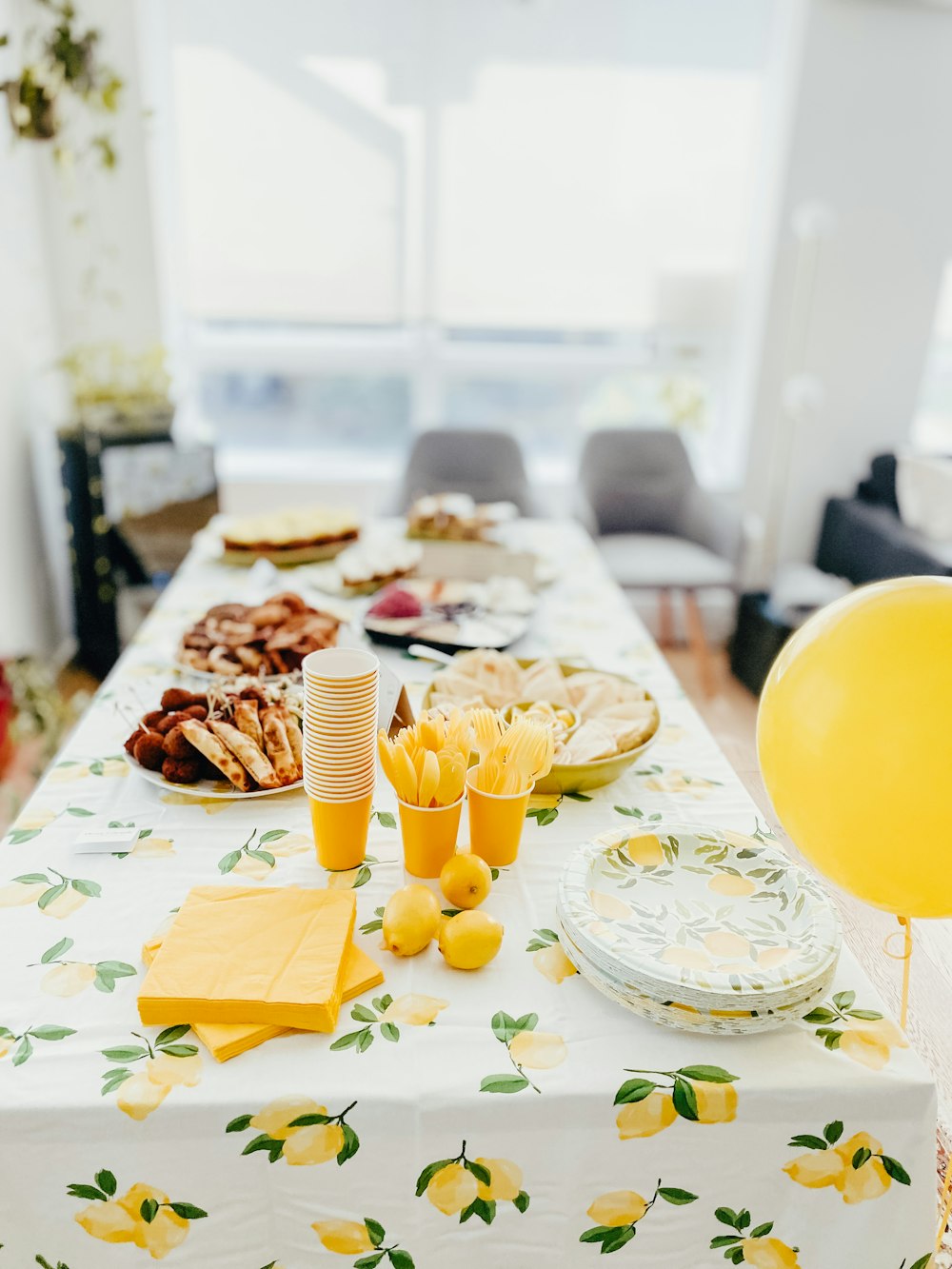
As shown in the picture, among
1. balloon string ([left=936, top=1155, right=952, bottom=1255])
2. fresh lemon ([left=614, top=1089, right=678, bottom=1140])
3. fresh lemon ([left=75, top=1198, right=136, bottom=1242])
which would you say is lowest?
balloon string ([left=936, top=1155, right=952, bottom=1255])

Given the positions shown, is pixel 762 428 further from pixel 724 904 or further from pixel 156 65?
pixel 724 904

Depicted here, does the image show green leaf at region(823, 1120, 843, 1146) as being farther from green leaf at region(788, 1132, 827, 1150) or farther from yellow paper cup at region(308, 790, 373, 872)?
yellow paper cup at region(308, 790, 373, 872)

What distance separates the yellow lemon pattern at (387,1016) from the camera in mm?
819

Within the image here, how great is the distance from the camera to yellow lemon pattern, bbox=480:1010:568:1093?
2.56 ft

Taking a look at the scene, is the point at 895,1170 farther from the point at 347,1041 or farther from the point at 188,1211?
the point at 188,1211

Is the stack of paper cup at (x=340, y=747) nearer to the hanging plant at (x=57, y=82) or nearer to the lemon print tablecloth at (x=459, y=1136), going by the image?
the lemon print tablecloth at (x=459, y=1136)

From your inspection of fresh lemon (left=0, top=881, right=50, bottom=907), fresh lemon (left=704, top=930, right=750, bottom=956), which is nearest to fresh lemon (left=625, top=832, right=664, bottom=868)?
fresh lemon (left=704, top=930, right=750, bottom=956)

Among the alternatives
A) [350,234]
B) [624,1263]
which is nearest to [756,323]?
[350,234]

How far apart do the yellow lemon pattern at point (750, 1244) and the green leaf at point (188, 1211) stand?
440 mm

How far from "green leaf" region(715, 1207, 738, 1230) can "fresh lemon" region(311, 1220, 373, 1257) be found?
0.30m

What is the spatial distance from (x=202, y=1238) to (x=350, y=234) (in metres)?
3.47

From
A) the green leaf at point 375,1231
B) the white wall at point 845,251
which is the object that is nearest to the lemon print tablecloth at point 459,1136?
the green leaf at point 375,1231

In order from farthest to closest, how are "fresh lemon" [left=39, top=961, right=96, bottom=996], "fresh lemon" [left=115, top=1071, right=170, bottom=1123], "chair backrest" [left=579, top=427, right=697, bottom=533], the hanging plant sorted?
"chair backrest" [left=579, top=427, right=697, bottom=533], the hanging plant, "fresh lemon" [left=39, top=961, right=96, bottom=996], "fresh lemon" [left=115, top=1071, right=170, bottom=1123]

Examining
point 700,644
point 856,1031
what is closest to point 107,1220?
point 856,1031
